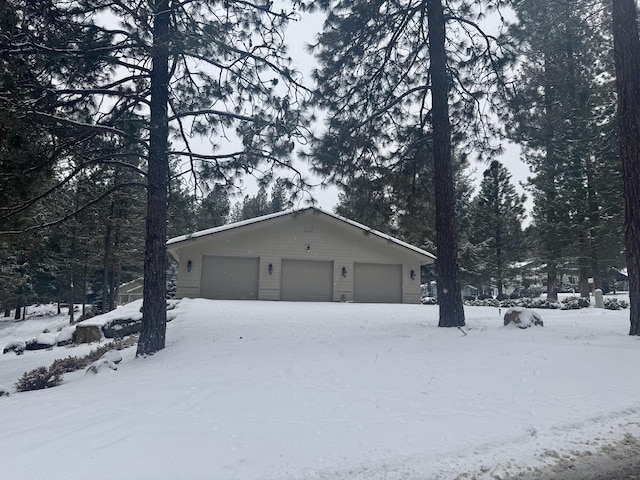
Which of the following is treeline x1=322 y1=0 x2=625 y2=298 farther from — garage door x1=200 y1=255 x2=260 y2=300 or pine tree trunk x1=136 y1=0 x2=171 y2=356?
garage door x1=200 y1=255 x2=260 y2=300

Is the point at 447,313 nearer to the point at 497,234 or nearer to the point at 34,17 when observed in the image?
the point at 34,17

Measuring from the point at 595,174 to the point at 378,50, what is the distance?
52.8 ft

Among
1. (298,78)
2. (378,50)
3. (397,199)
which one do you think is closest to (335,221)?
(397,199)

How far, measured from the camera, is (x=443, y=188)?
845 cm

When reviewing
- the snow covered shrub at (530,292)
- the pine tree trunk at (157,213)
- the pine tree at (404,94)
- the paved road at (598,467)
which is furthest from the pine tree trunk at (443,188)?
the snow covered shrub at (530,292)

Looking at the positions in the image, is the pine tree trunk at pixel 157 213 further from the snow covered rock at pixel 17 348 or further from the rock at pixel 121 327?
the snow covered rock at pixel 17 348

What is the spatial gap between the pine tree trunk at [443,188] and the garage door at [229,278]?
35.0 ft

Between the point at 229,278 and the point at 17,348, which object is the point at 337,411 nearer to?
the point at 17,348

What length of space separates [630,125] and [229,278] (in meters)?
14.5

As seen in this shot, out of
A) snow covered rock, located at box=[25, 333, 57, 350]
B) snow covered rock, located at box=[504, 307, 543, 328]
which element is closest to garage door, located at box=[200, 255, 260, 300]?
snow covered rock, located at box=[25, 333, 57, 350]

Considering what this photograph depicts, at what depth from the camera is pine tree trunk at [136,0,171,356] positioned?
6.88 m

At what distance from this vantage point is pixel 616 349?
18.7 ft

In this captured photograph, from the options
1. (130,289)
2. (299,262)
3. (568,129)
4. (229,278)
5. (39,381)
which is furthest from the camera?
(130,289)

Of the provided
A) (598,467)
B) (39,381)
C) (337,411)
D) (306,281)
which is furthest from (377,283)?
(598,467)
